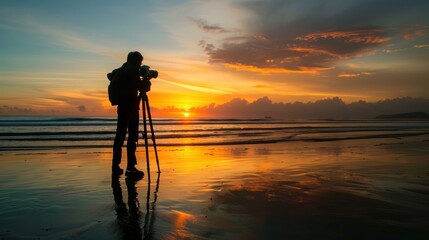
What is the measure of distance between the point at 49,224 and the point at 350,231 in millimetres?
3385

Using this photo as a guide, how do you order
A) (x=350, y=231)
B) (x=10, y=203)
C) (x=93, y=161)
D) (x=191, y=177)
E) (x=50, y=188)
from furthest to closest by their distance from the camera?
(x=93, y=161)
(x=191, y=177)
(x=50, y=188)
(x=10, y=203)
(x=350, y=231)

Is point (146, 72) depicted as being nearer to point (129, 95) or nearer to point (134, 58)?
point (134, 58)

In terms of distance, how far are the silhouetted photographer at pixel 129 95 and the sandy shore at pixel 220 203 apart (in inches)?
24.1

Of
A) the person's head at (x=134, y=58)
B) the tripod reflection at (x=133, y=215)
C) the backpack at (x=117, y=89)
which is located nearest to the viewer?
the tripod reflection at (x=133, y=215)

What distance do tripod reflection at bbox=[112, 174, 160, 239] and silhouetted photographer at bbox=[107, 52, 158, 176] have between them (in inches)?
57.5

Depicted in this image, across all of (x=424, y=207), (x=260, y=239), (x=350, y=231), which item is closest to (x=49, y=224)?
(x=260, y=239)

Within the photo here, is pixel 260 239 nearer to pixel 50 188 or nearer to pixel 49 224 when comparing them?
pixel 49 224

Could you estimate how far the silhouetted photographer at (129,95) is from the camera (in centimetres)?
734

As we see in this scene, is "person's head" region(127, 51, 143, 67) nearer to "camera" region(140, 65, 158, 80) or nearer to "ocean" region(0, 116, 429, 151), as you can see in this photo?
"camera" region(140, 65, 158, 80)

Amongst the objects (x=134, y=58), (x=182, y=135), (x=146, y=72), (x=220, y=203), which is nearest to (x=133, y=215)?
(x=220, y=203)

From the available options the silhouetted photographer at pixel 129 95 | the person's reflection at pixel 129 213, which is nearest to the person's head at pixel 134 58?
the silhouetted photographer at pixel 129 95

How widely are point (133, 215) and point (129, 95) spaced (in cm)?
373

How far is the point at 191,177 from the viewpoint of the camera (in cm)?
716

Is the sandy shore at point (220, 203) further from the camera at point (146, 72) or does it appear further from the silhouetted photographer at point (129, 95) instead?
the camera at point (146, 72)
